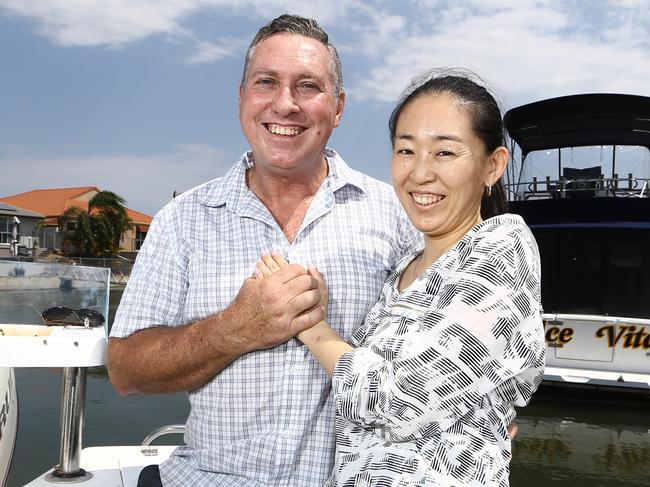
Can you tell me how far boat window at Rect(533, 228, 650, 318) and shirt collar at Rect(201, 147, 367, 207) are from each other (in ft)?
28.4

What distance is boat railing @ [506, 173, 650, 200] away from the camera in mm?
11094

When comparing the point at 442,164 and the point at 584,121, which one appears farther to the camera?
the point at 584,121

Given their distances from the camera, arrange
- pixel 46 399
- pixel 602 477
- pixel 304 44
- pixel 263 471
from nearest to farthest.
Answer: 1. pixel 263 471
2. pixel 304 44
3. pixel 602 477
4. pixel 46 399

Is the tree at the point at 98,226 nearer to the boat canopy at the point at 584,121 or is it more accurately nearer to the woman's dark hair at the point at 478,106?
the boat canopy at the point at 584,121

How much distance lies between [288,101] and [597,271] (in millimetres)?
Result: 9218

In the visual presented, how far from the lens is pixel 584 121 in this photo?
36.5ft

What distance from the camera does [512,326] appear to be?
1.37 m

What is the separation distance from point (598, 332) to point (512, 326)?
28.9 feet

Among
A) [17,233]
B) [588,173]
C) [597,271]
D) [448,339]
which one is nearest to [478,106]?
Result: [448,339]

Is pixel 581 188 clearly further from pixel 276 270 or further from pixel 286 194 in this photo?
pixel 276 270

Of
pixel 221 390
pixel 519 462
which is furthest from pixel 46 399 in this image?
pixel 221 390

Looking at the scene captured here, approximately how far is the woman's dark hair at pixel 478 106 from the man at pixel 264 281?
540 mm

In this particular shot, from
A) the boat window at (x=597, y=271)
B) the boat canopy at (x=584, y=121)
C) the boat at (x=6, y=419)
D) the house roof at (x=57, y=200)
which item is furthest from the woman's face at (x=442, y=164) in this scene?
the house roof at (x=57, y=200)

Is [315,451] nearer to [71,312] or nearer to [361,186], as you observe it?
[361,186]
